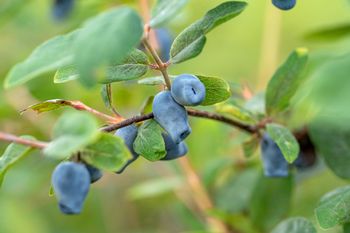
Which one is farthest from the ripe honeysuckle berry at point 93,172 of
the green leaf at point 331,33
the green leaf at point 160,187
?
the green leaf at point 160,187

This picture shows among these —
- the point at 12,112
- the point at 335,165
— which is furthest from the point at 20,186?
the point at 335,165

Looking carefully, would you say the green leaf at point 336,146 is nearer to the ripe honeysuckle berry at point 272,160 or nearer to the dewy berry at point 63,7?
the ripe honeysuckle berry at point 272,160

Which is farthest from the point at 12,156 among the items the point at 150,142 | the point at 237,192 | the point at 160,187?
the point at 160,187

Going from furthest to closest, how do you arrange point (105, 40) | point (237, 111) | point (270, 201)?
point (270, 201)
point (237, 111)
point (105, 40)

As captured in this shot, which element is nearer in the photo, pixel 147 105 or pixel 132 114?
pixel 147 105

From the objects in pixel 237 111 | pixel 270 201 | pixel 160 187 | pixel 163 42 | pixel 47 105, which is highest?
pixel 47 105

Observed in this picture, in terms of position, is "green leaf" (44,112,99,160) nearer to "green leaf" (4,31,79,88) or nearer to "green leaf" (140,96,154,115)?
"green leaf" (4,31,79,88)

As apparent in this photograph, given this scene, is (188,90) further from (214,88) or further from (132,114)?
(132,114)

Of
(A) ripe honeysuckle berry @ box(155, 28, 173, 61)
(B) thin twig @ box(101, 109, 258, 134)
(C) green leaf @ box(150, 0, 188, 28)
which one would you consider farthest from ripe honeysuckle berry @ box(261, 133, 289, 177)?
(A) ripe honeysuckle berry @ box(155, 28, 173, 61)
